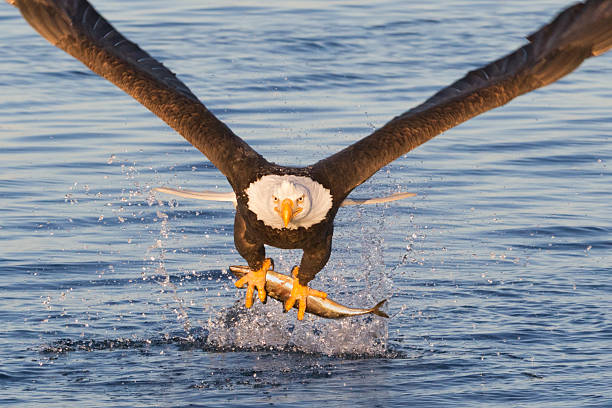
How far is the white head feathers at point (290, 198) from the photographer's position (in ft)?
24.8

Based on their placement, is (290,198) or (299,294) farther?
(299,294)

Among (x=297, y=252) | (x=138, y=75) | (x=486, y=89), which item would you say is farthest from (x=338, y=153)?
(x=297, y=252)

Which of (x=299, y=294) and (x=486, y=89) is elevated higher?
(x=486, y=89)

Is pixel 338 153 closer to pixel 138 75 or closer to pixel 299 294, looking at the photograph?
pixel 299 294

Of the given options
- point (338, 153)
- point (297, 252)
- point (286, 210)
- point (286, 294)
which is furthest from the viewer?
point (297, 252)

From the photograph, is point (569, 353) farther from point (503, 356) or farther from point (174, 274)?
point (174, 274)

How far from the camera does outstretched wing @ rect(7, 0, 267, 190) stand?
328 inches

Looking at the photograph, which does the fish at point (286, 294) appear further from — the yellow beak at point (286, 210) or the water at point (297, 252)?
the yellow beak at point (286, 210)

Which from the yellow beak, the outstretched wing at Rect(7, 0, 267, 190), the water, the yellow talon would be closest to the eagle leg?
the yellow talon

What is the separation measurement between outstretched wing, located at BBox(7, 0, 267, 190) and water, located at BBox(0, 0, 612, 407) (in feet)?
4.67

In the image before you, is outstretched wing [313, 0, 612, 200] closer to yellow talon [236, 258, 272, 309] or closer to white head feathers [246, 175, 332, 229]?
white head feathers [246, 175, 332, 229]

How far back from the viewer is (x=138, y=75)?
8727mm

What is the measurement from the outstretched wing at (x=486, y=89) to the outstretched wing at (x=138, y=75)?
567mm

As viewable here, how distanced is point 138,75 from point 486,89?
7.72ft
